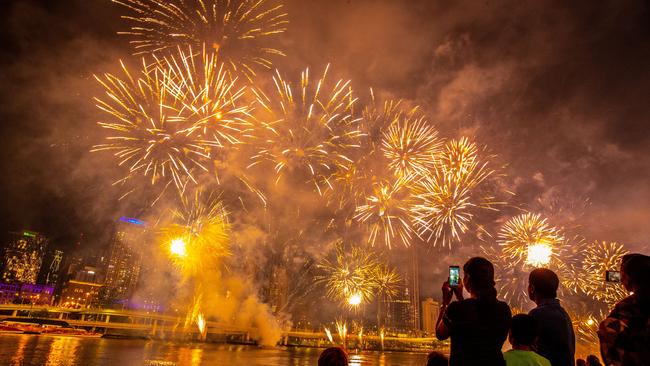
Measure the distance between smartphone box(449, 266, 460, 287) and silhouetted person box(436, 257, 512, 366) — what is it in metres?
0.32

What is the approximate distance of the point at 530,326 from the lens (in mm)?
3217

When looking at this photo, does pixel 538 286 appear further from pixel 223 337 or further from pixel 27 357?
pixel 223 337

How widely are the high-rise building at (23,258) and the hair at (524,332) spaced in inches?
7945

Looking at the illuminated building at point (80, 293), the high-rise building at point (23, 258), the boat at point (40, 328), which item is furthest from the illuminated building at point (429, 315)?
the high-rise building at point (23, 258)

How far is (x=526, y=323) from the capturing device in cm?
325

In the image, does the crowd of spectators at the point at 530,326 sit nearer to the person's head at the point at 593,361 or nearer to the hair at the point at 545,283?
the hair at the point at 545,283

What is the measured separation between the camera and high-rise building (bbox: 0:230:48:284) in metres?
146

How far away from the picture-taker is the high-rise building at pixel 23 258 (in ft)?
481

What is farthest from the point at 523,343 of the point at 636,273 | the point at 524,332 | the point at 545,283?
the point at 636,273

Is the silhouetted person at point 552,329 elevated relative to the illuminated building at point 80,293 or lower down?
elevated

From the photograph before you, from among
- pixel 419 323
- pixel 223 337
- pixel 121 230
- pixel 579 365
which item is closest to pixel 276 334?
pixel 223 337

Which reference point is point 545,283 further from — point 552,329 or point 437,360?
point 437,360

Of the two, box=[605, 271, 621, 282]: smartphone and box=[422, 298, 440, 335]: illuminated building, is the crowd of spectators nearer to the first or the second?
box=[605, 271, 621, 282]: smartphone

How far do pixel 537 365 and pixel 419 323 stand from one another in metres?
141
